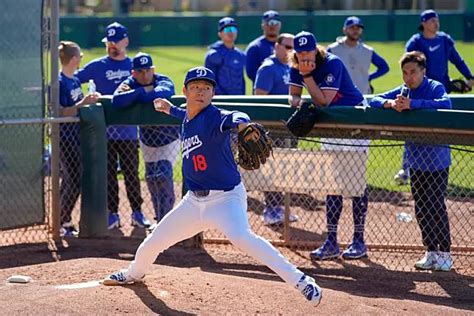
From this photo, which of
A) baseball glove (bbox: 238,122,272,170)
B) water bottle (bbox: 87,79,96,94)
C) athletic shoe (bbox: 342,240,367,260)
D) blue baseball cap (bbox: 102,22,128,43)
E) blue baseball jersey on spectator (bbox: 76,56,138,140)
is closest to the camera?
baseball glove (bbox: 238,122,272,170)

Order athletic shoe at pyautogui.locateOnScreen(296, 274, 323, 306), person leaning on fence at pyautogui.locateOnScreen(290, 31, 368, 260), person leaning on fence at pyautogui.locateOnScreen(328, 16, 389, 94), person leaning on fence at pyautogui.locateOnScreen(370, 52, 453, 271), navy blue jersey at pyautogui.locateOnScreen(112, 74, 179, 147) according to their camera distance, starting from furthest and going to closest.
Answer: person leaning on fence at pyautogui.locateOnScreen(328, 16, 389, 94) < navy blue jersey at pyautogui.locateOnScreen(112, 74, 179, 147) < person leaning on fence at pyautogui.locateOnScreen(290, 31, 368, 260) < person leaning on fence at pyautogui.locateOnScreen(370, 52, 453, 271) < athletic shoe at pyautogui.locateOnScreen(296, 274, 323, 306)

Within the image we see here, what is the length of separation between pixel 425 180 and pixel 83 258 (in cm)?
287

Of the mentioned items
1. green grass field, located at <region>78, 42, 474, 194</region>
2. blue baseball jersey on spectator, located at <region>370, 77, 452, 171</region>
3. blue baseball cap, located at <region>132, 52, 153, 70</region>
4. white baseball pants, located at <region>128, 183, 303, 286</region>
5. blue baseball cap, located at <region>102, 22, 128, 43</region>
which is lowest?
green grass field, located at <region>78, 42, 474, 194</region>

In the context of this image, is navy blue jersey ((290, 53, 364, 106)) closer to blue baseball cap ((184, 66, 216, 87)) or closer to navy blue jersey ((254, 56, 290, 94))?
blue baseball cap ((184, 66, 216, 87))

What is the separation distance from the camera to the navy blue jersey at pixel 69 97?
907cm

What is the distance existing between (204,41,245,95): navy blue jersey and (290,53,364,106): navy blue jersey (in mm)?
3742

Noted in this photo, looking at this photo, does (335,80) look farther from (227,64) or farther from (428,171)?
(227,64)

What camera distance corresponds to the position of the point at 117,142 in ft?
31.7

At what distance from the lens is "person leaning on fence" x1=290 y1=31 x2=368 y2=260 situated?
26.2 feet

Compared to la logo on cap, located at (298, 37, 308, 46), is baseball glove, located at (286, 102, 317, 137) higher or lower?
lower

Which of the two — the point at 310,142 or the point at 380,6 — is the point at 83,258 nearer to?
the point at 310,142

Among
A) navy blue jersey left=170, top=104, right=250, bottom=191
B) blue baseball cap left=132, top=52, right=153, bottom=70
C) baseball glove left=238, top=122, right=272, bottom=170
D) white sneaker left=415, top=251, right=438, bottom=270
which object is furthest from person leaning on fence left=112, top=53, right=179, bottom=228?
baseball glove left=238, top=122, right=272, bottom=170

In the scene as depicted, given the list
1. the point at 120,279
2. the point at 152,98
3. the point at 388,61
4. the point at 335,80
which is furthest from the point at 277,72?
the point at 388,61

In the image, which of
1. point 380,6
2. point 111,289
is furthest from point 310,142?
point 380,6
